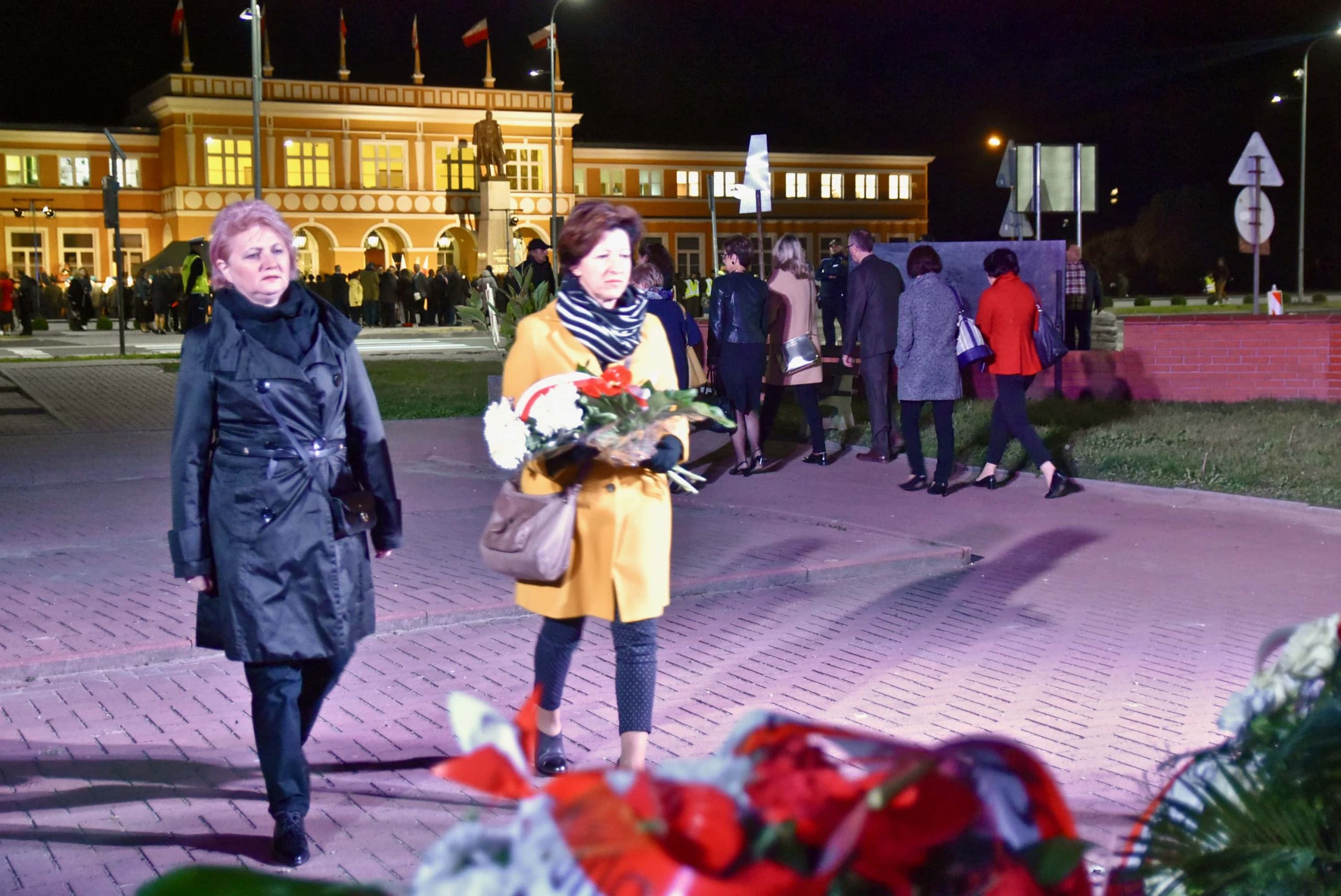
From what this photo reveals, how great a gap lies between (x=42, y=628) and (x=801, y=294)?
7048 millimetres

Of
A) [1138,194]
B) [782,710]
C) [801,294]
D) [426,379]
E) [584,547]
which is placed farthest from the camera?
[1138,194]

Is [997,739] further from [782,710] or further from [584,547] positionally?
[782,710]

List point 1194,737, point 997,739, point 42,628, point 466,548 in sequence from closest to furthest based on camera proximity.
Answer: point 997,739, point 1194,737, point 42,628, point 466,548

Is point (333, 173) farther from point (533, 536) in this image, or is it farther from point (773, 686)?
point (533, 536)

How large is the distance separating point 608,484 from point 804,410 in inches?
312

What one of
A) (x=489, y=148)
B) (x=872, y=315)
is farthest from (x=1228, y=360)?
(x=489, y=148)

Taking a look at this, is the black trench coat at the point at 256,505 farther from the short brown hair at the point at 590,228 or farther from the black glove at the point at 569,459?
the short brown hair at the point at 590,228

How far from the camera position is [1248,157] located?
53.0 ft

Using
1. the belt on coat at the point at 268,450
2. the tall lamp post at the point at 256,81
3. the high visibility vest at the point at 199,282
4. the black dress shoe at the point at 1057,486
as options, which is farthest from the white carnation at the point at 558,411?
the tall lamp post at the point at 256,81

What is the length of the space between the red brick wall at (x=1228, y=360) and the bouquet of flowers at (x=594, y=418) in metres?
12.7

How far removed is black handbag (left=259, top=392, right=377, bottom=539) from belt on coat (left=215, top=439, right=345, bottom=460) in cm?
1

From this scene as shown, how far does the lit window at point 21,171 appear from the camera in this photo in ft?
203

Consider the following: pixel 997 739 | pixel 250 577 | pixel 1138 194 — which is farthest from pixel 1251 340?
pixel 1138 194

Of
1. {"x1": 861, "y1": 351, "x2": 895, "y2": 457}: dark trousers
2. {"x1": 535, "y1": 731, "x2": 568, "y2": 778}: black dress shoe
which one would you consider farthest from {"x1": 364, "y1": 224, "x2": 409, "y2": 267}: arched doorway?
{"x1": 535, "y1": 731, "x2": 568, "y2": 778}: black dress shoe
